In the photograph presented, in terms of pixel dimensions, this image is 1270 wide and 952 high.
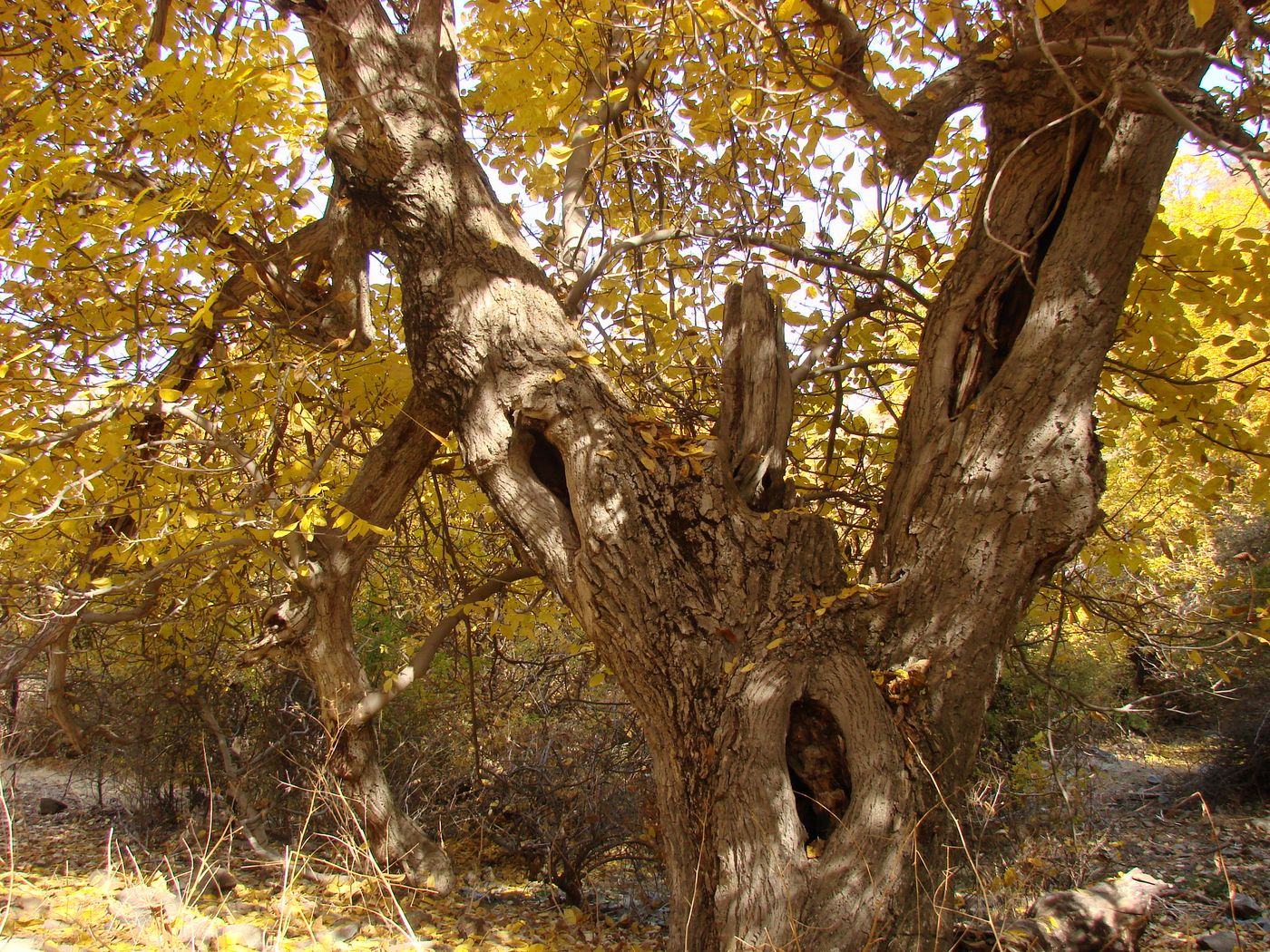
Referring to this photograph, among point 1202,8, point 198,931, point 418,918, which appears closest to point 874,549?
point 1202,8

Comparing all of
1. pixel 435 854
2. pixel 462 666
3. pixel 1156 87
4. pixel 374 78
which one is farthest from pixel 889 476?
pixel 462 666

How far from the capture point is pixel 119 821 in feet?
23.3

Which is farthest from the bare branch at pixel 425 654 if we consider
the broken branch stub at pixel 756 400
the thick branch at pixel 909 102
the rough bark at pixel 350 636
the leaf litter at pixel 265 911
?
the thick branch at pixel 909 102

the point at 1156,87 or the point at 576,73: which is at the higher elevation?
the point at 576,73

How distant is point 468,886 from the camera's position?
15.7 ft

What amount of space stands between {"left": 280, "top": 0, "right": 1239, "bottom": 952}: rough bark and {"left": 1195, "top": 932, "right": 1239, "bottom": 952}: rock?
10.1ft

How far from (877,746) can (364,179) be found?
2.79 m

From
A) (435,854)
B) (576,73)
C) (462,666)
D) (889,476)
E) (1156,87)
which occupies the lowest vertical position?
(435,854)

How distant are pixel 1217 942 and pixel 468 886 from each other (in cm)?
409

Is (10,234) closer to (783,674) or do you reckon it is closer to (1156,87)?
(783,674)

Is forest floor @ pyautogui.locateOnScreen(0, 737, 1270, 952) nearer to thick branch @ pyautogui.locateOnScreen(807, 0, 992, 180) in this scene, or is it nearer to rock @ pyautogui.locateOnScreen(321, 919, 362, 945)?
rock @ pyautogui.locateOnScreen(321, 919, 362, 945)

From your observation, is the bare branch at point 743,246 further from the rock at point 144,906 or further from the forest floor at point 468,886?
the rock at point 144,906

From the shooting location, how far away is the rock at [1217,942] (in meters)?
4.14

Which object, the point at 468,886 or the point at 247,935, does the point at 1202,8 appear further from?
the point at 468,886
